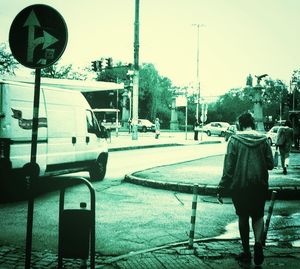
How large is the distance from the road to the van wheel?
1069 mm

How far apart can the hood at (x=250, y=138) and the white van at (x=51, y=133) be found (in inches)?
197

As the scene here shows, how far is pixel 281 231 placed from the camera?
23.0 ft

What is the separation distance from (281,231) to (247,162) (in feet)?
7.25

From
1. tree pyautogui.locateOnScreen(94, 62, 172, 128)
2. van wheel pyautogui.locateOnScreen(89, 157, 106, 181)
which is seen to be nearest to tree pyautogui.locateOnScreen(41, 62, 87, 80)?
tree pyautogui.locateOnScreen(94, 62, 172, 128)

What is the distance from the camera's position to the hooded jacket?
5273mm

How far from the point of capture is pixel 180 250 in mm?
5703

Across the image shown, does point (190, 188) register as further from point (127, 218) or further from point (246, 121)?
point (246, 121)

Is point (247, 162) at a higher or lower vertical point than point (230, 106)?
lower

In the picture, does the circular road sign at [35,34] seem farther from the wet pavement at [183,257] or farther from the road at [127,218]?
the wet pavement at [183,257]

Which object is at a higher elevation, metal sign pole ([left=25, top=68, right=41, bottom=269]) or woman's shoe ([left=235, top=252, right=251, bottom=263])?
metal sign pole ([left=25, top=68, right=41, bottom=269])

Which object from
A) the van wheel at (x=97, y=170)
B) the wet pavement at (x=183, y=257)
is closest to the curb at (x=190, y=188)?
the van wheel at (x=97, y=170)

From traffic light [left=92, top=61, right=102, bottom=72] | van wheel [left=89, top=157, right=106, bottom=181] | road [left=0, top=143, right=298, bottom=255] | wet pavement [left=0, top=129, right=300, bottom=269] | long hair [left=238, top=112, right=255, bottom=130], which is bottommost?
road [left=0, top=143, right=298, bottom=255]

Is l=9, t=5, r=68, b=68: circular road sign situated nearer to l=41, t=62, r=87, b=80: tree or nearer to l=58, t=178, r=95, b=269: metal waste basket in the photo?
l=58, t=178, r=95, b=269: metal waste basket

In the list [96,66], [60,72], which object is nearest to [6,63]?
[96,66]
